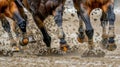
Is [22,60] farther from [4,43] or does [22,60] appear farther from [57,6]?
[4,43]

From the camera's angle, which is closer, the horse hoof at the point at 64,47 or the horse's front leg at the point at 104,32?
the horse hoof at the point at 64,47

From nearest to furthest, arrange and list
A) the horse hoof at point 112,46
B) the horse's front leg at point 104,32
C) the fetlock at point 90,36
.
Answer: the horse hoof at point 112,46
the fetlock at point 90,36
the horse's front leg at point 104,32

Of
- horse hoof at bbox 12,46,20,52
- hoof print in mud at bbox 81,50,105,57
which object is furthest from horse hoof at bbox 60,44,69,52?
horse hoof at bbox 12,46,20,52

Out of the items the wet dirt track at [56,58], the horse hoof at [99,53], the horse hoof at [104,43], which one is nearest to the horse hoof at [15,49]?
the wet dirt track at [56,58]

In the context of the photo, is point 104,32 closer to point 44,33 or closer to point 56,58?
point 56,58

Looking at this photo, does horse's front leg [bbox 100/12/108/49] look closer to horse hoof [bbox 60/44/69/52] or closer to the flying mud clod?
the flying mud clod

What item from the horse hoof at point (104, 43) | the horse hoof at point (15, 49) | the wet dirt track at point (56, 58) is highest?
the horse hoof at point (104, 43)

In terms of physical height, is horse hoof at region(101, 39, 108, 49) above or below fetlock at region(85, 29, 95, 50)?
below

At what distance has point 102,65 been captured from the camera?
10.5m

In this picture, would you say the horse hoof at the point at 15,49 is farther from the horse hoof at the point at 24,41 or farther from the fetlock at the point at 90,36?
the fetlock at the point at 90,36

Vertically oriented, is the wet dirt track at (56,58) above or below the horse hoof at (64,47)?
below

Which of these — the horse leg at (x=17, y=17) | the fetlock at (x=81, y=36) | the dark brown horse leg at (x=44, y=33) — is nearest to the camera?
the horse leg at (x=17, y=17)

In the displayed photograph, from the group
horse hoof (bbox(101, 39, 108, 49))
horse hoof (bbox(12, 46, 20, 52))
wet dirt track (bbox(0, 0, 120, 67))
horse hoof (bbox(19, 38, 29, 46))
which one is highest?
horse hoof (bbox(19, 38, 29, 46))

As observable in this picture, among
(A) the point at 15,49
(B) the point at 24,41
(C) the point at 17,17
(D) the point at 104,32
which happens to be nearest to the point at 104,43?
(D) the point at 104,32
